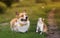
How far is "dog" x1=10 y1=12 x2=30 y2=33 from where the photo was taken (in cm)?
183

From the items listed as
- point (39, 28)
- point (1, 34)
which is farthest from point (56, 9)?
point (1, 34)

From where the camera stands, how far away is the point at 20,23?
186 centimetres

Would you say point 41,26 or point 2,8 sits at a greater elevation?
point 2,8

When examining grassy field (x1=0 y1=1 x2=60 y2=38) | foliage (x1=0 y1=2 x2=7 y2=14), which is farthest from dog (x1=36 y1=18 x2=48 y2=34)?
foliage (x1=0 y1=2 x2=7 y2=14)

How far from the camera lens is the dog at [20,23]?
72.2 inches

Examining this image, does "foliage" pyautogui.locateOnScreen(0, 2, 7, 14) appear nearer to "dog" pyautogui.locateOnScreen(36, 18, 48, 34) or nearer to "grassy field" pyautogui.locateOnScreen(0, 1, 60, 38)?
"grassy field" pyautogui.locateOnScreen(0, 1, 60, 38)

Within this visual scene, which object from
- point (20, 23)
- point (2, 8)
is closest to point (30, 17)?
point (20, 23)

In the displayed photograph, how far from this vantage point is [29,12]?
1.88 m

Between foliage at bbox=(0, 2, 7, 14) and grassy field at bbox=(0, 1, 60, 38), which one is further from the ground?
foliage at bbox=(0, 2, 7, 14)

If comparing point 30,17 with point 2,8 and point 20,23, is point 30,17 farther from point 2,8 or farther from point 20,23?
point 2,8

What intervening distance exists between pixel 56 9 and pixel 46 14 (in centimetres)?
11

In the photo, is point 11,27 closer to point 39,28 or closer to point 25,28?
point 25,28

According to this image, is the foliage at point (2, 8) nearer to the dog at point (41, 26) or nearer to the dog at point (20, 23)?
the dog at point (20, 23)

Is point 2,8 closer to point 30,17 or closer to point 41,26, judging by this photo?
point 30,17
